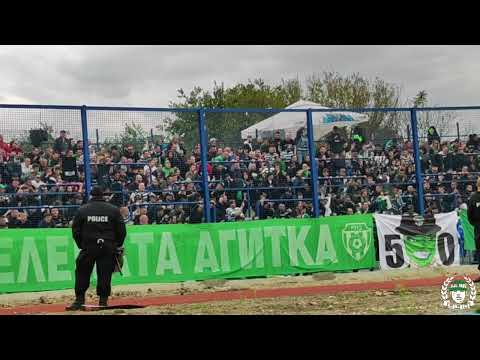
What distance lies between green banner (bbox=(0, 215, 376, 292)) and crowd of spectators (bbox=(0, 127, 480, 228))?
42 centimetres

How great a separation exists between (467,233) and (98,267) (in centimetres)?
1025

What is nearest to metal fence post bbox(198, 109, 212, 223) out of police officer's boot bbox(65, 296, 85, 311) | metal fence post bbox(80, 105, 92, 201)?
metal fence post bbox(80, 105, 92, 201)

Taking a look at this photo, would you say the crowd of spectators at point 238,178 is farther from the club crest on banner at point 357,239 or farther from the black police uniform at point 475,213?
the black police uniform at point 475,213

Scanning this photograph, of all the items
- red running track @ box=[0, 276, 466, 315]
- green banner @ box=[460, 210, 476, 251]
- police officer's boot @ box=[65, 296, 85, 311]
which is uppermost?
green banner @ box=[460, 210, 476, 251]

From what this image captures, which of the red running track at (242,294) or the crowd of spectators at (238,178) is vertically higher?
the crowd of spectators at (238,178)

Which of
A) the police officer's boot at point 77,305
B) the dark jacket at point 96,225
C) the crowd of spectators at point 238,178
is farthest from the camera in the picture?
the crowd of spectators at point 238,178

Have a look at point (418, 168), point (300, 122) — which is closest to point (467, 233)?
point (418, 168)

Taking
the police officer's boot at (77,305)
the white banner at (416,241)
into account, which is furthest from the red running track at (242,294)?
the white banner at (416,241)

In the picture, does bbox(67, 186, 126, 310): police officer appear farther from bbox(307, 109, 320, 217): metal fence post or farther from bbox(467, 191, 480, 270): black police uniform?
bbox(467, 191, 480, 270): black police uniform

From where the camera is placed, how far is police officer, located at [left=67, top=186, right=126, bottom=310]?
12133mm

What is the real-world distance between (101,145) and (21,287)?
3285mm

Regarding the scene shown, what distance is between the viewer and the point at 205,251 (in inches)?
624

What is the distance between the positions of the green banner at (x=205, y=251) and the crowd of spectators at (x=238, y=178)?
416mm

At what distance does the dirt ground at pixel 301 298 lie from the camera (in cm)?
1146
